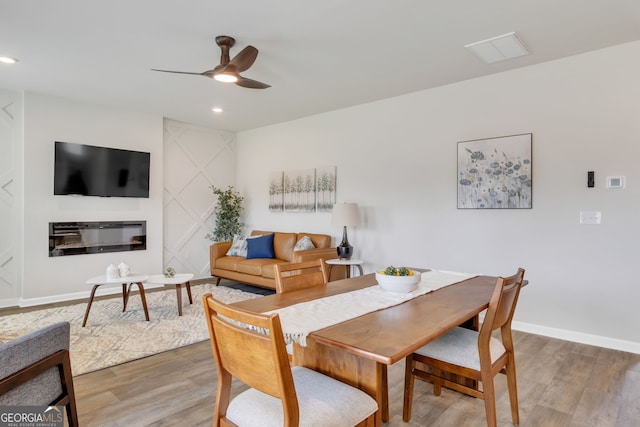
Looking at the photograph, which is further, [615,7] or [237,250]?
[237,250]

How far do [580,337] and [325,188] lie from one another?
3473 millimetres

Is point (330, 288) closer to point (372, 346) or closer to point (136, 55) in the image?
point (372, 346)

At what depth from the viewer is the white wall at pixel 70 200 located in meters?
4.60

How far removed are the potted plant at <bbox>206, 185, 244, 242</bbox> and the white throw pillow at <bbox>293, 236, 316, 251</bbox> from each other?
1853mm

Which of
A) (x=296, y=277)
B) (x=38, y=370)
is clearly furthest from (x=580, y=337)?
(x=38, y=370)

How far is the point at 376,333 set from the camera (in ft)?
4.50

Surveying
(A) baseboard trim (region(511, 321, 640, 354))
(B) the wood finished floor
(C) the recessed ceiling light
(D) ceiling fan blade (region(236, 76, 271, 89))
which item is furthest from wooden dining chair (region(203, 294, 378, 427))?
(C) the recessed ceiling light

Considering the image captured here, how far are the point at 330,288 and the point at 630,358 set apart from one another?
270 cm

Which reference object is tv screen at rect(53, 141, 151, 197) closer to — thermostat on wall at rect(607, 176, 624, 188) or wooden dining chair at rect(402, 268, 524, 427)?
wooden dining chair at rect(402, 268, 524, 427)

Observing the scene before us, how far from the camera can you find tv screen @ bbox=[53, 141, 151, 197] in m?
4.80

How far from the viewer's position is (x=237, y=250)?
18.7ft

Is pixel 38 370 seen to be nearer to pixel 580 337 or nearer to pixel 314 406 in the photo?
pixel 314 406

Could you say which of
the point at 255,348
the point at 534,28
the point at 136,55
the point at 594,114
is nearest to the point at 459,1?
the point at 534,28

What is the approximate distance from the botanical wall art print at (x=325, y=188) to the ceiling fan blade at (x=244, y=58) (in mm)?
2473
